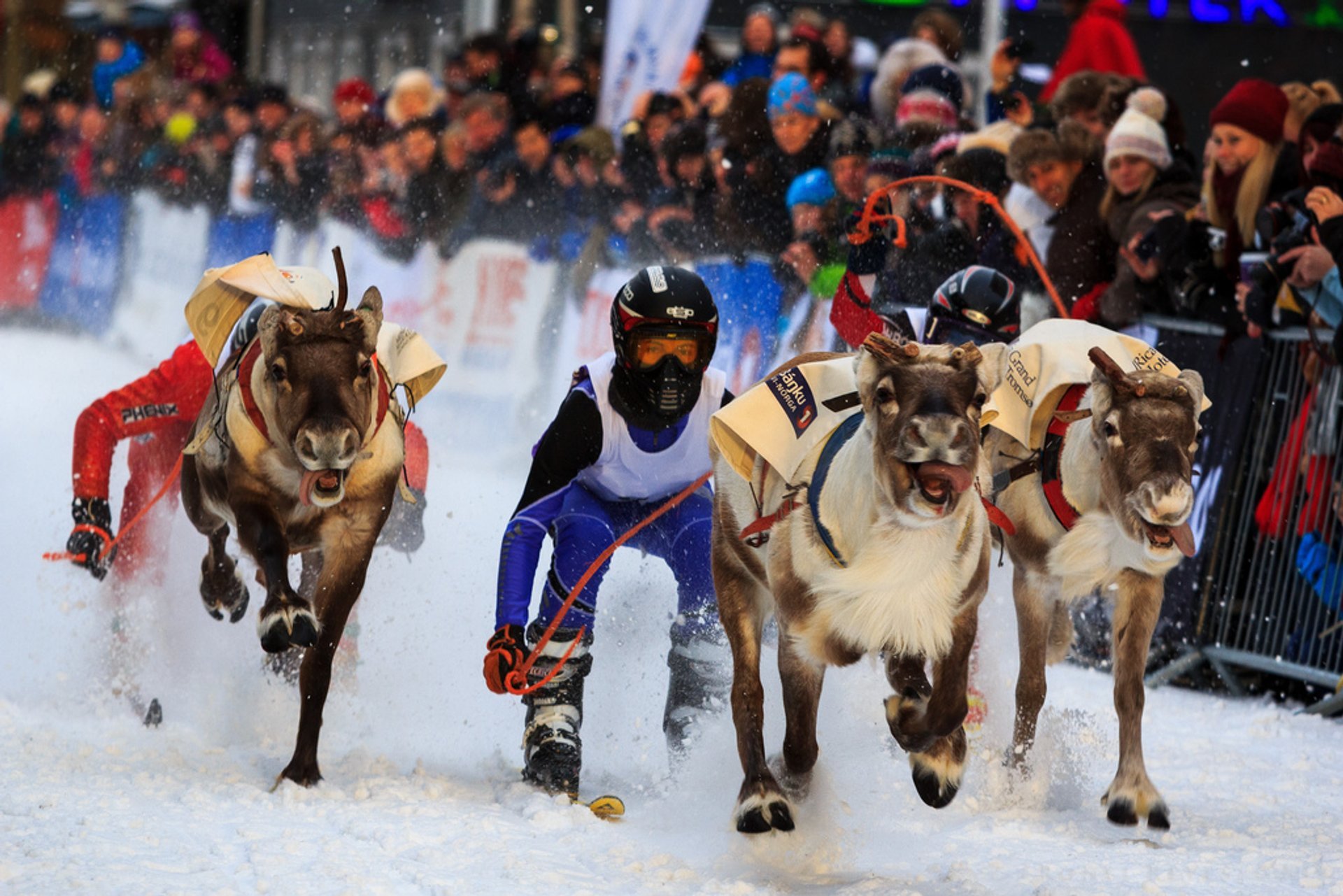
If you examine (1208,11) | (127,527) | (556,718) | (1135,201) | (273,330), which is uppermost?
(1208,11)

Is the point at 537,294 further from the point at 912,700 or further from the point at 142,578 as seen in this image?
the point at 912,700

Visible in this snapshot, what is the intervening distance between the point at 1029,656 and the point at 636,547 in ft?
4.64

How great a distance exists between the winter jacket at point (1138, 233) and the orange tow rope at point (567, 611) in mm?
3058

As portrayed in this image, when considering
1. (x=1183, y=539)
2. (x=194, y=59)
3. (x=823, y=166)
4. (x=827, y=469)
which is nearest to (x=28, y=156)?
(x=194, y=59)

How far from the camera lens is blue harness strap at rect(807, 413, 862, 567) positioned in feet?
14.4

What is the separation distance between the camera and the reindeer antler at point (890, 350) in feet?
13.5

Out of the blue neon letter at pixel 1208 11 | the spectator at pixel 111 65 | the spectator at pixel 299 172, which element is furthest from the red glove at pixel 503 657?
the spectator at pixel 111 65

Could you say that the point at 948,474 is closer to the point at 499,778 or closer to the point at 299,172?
the point at 499,778

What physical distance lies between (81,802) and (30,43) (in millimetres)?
23980

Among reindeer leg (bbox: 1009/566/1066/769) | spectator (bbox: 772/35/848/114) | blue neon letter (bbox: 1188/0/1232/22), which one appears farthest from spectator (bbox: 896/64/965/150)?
reindeer leg (bbox: 1009/566/1066/769)

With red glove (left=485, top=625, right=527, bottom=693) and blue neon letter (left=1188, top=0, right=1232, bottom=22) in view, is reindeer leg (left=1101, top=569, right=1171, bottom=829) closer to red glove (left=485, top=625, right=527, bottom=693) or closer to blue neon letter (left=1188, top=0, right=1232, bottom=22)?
red glove (left=485, top=625, right=527, bottom=693)

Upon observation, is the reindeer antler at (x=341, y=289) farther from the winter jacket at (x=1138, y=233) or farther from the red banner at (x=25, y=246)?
the red banner at (x=25, y=246)

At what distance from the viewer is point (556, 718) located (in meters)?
5.74

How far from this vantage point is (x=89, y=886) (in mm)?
4160
